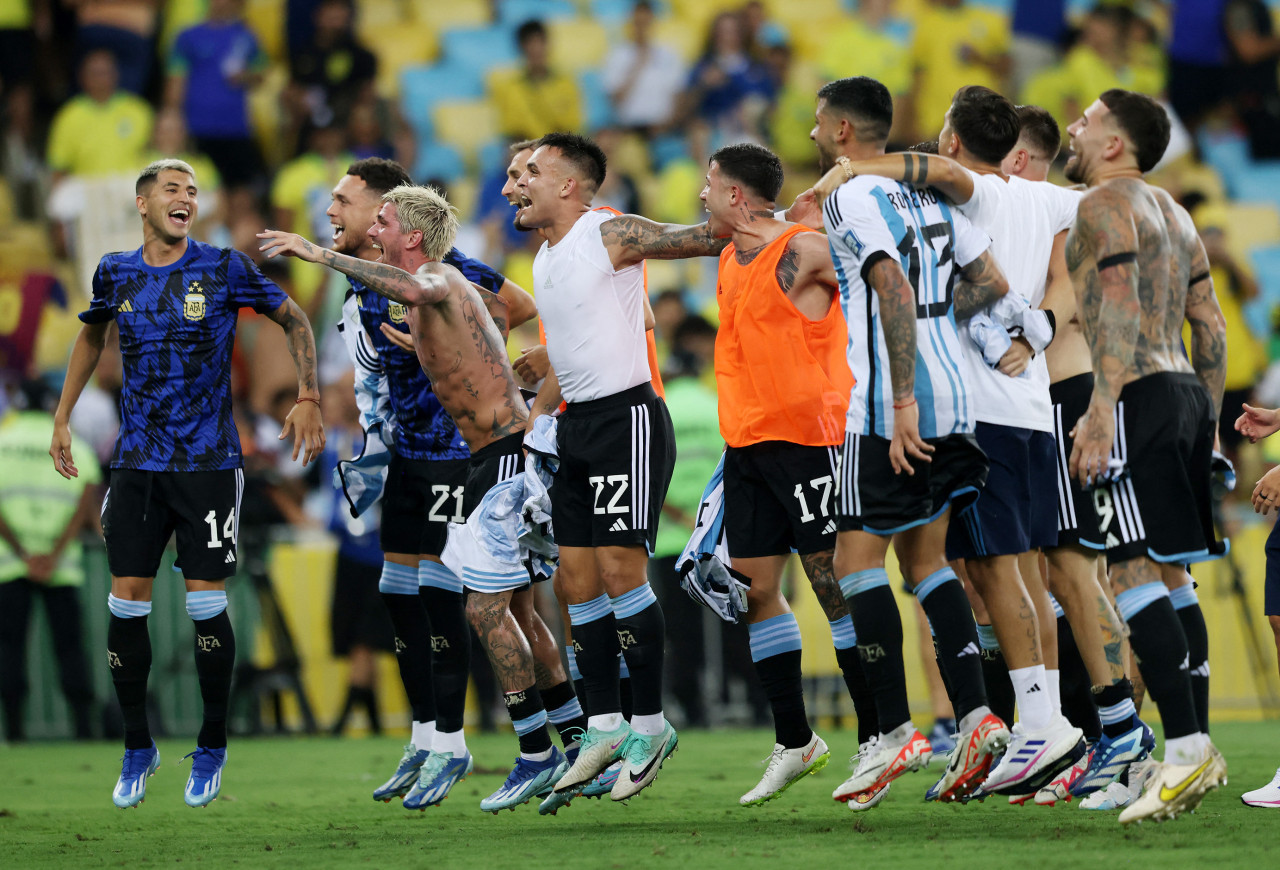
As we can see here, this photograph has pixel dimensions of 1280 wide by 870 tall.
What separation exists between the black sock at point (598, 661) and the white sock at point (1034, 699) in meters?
1.69

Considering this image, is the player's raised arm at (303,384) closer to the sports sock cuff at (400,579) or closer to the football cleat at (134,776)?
the sports sock cuff at (400,579)

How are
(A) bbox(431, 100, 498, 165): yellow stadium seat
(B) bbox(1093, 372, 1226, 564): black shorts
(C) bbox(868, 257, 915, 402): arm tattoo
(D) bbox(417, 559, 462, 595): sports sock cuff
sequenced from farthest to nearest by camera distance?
(A) bbox(431, 100, 498, 165): yellow stadium seat < (D) bbox(417, 559, 462, 595): sports sock cuff < (C) bbox(868, 257, 915, 402): arm tattoo < (B) bbox(1093, 372, 1226, 564): black shorts

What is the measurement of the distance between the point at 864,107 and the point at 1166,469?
5.85ft

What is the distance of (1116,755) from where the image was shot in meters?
5.85

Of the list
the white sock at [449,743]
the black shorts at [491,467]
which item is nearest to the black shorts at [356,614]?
the white sock at [449,743]

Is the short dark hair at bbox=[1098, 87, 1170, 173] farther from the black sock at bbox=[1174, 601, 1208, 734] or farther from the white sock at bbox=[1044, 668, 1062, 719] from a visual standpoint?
the white sock at bbox=[1044, 668, 1062, 719]

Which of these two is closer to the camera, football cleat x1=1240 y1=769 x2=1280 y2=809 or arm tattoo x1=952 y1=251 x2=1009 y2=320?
arm tattoo x1=952 y1=251 x2=1009 y2=320

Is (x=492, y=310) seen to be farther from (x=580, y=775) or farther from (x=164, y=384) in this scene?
(x=580, y=775)

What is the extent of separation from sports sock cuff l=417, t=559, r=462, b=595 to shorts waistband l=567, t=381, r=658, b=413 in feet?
3.94

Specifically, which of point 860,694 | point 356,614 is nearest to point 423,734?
point 860,694

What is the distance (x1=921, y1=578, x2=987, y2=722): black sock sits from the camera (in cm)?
546

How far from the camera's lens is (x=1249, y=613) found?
35.8 feet

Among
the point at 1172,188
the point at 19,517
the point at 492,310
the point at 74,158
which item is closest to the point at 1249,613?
the point at 1172,188

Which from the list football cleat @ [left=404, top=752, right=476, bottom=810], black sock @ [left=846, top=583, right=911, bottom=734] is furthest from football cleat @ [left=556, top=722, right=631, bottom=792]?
black sock @ [left=846, top=583, right=911, bottom=734]
